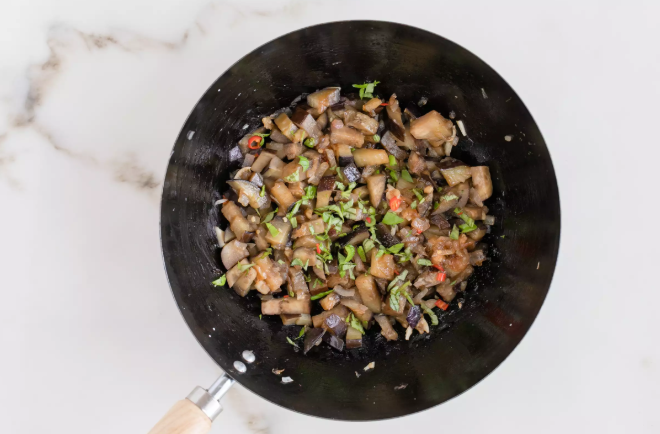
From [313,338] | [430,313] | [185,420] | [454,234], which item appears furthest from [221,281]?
[454,234]

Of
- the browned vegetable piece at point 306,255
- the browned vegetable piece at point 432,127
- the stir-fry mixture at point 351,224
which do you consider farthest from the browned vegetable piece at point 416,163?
the browned vegetable piece at point 306,255

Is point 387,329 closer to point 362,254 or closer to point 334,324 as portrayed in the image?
point 334,324

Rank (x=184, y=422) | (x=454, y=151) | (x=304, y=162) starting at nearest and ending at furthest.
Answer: (x=184, y=422), (x=304, y=162), (x=454, y=151)

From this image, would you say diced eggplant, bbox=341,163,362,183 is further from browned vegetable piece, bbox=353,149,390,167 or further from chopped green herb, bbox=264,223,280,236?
chopped green herb, bbox=264,223,280,236

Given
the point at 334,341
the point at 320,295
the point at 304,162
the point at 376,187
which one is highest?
the point at 304,162

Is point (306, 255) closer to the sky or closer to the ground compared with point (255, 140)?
closer to the ground

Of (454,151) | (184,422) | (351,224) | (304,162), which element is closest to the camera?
(184,422)

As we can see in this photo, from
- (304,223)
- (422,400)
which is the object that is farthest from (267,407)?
(304,223)

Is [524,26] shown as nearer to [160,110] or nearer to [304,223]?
[304,223]

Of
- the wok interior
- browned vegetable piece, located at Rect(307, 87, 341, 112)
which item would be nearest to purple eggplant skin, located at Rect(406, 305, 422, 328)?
the wok interior
